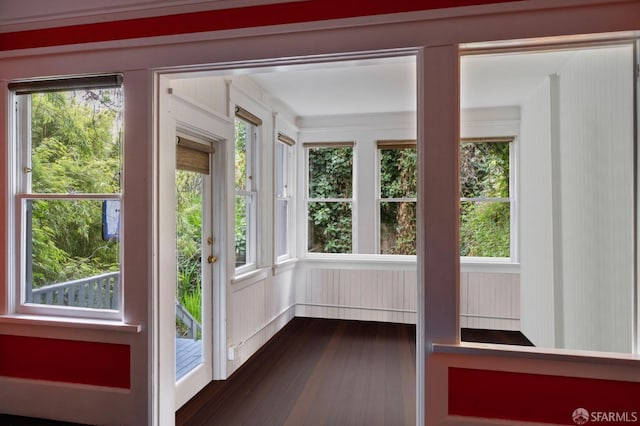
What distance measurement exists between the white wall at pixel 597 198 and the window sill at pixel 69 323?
2.83 metres

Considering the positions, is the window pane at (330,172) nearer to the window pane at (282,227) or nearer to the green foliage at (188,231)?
the window pane at (282,227)

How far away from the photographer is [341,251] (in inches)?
201

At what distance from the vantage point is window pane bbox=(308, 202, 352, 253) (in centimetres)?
509

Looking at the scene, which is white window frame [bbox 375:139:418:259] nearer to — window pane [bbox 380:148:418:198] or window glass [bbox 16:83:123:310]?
window pane [bbox 380:148:418:198]

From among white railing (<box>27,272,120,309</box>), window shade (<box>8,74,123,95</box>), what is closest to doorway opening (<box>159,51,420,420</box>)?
white railing (<box>27,272,120,309</box>)

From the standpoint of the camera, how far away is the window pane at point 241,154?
11.6ft

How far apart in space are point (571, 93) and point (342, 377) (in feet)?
10.1

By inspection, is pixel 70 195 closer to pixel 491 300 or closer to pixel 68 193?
pixel 68 193

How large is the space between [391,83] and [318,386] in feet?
9.58

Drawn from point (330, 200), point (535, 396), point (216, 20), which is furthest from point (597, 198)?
point (330, 200)

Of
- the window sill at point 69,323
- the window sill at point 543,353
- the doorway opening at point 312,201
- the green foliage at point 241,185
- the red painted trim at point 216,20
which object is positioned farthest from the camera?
the green foliage at point 241,185

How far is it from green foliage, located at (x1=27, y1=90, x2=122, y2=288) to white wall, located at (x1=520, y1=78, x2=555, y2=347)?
3.65m

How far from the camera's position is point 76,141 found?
2363mm

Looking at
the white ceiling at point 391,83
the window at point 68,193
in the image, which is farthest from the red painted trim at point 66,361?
the white ceiling at point 391,83
